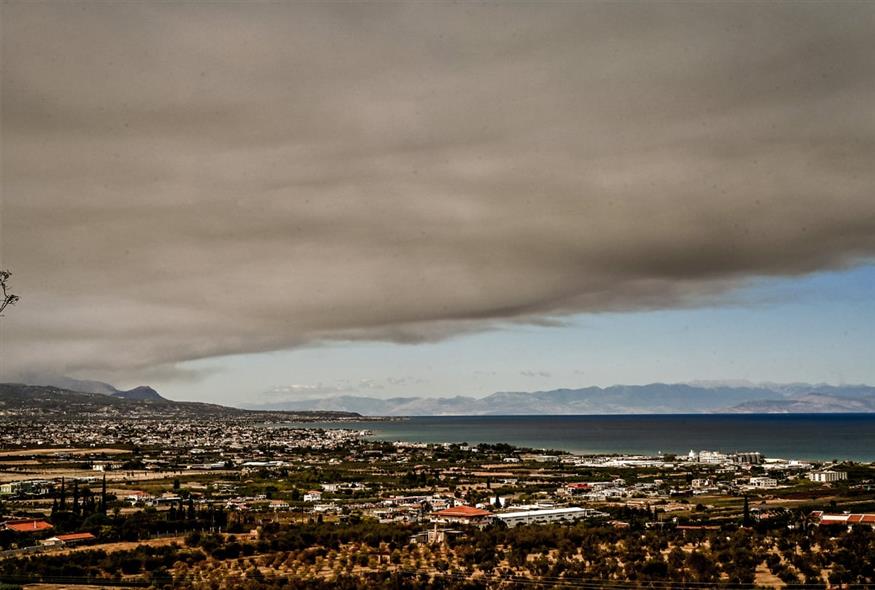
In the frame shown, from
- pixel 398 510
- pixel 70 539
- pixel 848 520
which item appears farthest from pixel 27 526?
pixel 848 520

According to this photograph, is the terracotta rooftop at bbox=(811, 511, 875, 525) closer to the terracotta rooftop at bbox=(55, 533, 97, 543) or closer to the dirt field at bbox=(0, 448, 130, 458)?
the terracotta rooftop at bbox=(55, 533, 97, 543)

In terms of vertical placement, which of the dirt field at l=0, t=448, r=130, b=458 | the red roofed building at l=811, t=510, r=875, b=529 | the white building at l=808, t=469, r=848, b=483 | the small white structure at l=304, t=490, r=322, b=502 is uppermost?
the red roofed building at l=811, t=510, r=875, b=529

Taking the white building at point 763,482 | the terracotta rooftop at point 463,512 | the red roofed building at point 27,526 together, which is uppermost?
the terracotta rooftop at point 463,512

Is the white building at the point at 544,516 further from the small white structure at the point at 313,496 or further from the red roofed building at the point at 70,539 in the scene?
the red roofed building at the point at 70,539

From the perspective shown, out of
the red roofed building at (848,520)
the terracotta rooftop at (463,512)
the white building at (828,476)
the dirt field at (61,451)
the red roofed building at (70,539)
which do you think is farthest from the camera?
the dirt field at (61,451)

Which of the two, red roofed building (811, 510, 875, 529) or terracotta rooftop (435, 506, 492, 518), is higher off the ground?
red roofed building (811, 510, 875, 529)

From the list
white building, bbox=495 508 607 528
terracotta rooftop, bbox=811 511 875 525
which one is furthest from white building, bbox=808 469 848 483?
white building, bbox=495 508 607 528

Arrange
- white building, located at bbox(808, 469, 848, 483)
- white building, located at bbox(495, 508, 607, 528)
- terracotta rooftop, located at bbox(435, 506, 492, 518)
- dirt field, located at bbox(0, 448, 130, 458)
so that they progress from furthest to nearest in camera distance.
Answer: dirt field, located at bbox(0, 448, 130, 458) → white building, located at bbox(808, 469, 848, 483) → terracotta rooftop, located at bbox(435, 506, 492, 518) → white building, located at bbox(495, 508, 607, 528)

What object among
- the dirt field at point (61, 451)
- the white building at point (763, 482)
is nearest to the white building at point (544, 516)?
the white building at point (763, 482)
